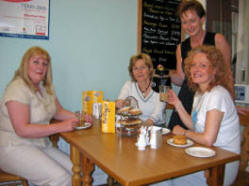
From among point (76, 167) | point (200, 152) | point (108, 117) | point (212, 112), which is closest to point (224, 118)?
point (212, 112)

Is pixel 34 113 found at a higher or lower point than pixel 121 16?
lower

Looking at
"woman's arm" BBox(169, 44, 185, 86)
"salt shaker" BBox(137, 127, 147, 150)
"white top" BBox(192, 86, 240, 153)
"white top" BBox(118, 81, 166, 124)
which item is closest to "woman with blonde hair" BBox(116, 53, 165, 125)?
"white top" BBox(118, 81, 166, 124)

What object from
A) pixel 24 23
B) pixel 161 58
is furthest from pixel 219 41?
pixel 24 23

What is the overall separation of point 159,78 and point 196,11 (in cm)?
79

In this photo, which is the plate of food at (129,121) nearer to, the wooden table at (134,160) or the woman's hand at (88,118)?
the wooden table at (134,160)

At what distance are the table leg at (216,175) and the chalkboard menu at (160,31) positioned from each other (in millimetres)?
1813

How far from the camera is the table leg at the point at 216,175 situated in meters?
1.23

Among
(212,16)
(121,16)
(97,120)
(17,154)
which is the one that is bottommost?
(17,154)

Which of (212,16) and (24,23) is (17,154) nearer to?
(24,23)

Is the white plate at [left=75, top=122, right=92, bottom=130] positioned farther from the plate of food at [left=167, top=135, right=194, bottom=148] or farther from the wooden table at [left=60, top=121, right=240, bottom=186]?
the plate of food at [left=167, top=135, right=194, bottom=148]

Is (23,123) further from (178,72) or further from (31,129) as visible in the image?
(178,72)

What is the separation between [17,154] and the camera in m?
1.50

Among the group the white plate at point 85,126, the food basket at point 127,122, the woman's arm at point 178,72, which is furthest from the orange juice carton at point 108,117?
the woman's arm at point 178,72

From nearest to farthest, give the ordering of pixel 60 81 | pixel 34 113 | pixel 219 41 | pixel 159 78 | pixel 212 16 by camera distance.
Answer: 1. pixel 34 113
2. pixel 219 41
3. pixel 60 81
4. pixel 159 78
5. pixel 212 16
